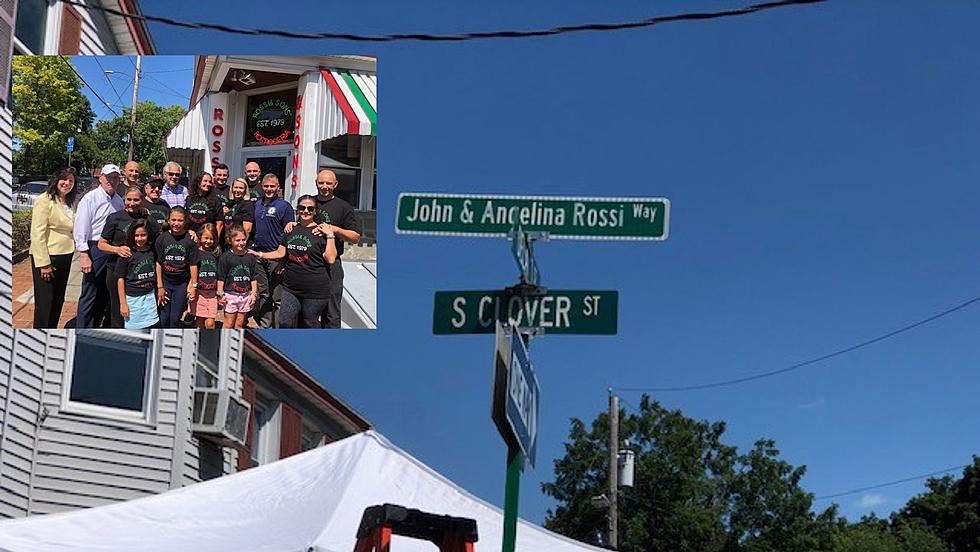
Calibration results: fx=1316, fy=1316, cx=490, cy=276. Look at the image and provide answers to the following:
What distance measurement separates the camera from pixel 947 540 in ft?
196

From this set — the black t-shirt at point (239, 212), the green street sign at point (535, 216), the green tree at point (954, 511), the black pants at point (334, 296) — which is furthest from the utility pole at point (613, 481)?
the green tree at point (954, 511)

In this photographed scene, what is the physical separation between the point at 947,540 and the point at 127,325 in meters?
51.6

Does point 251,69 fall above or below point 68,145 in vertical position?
above

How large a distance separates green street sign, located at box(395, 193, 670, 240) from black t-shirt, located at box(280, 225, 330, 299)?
11.4m

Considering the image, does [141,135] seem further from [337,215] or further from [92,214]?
[337,215]

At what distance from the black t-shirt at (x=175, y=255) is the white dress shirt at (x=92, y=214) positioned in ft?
2.34

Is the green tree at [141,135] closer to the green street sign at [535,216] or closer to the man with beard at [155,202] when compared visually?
the man with beard at [155,202]

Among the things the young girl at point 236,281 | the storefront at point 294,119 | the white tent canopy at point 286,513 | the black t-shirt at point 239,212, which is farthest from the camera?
the storefront at point 294,119

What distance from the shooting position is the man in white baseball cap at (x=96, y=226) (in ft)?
55.2

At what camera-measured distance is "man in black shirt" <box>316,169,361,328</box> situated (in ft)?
60.2

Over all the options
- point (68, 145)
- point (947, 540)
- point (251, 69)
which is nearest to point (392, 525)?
point (68, 145)

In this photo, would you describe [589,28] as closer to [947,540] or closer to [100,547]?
[100,547]

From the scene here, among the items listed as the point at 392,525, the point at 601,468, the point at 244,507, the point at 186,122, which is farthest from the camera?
the point at 601,468

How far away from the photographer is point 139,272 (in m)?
17.1
